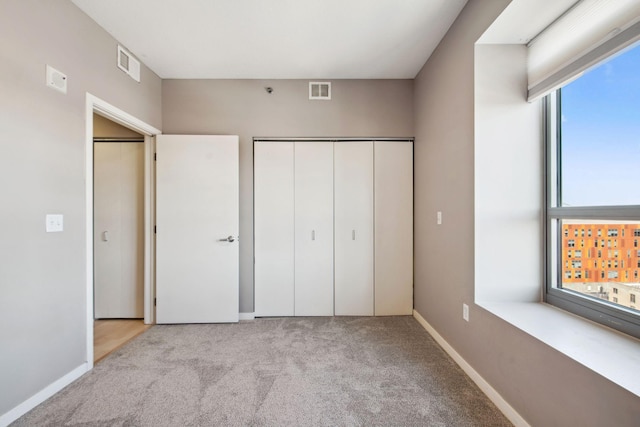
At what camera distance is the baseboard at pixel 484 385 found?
1.50 meters

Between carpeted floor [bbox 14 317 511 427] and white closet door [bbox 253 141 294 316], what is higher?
white closet door [bbox 253 141 294 316]

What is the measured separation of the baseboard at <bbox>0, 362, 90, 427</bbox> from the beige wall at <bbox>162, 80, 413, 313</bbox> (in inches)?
56.3

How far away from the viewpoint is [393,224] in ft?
10.3

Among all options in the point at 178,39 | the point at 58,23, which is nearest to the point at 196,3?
the point at 178,39

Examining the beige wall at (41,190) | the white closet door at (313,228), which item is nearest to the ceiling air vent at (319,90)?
the white closet door at (313,228)

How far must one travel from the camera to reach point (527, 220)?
183 cm

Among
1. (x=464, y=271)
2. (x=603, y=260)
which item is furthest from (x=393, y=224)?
(x=603, y=260)

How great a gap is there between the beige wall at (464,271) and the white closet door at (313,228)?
39.3 inches

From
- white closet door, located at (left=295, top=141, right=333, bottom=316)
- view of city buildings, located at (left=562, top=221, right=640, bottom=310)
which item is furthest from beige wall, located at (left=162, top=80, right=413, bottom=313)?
view of city buildings, located at (left=562, top=221, right=640, bottom=310)

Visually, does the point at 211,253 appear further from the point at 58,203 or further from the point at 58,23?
the point at 58,23

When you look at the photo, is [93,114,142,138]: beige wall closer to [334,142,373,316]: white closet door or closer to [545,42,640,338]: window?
[334,142,373,316]: white closet door

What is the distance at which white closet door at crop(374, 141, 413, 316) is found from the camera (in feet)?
10.3

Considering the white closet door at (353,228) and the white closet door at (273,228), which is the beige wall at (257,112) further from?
the white closet door at (353,228)

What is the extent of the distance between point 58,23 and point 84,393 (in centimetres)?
251
